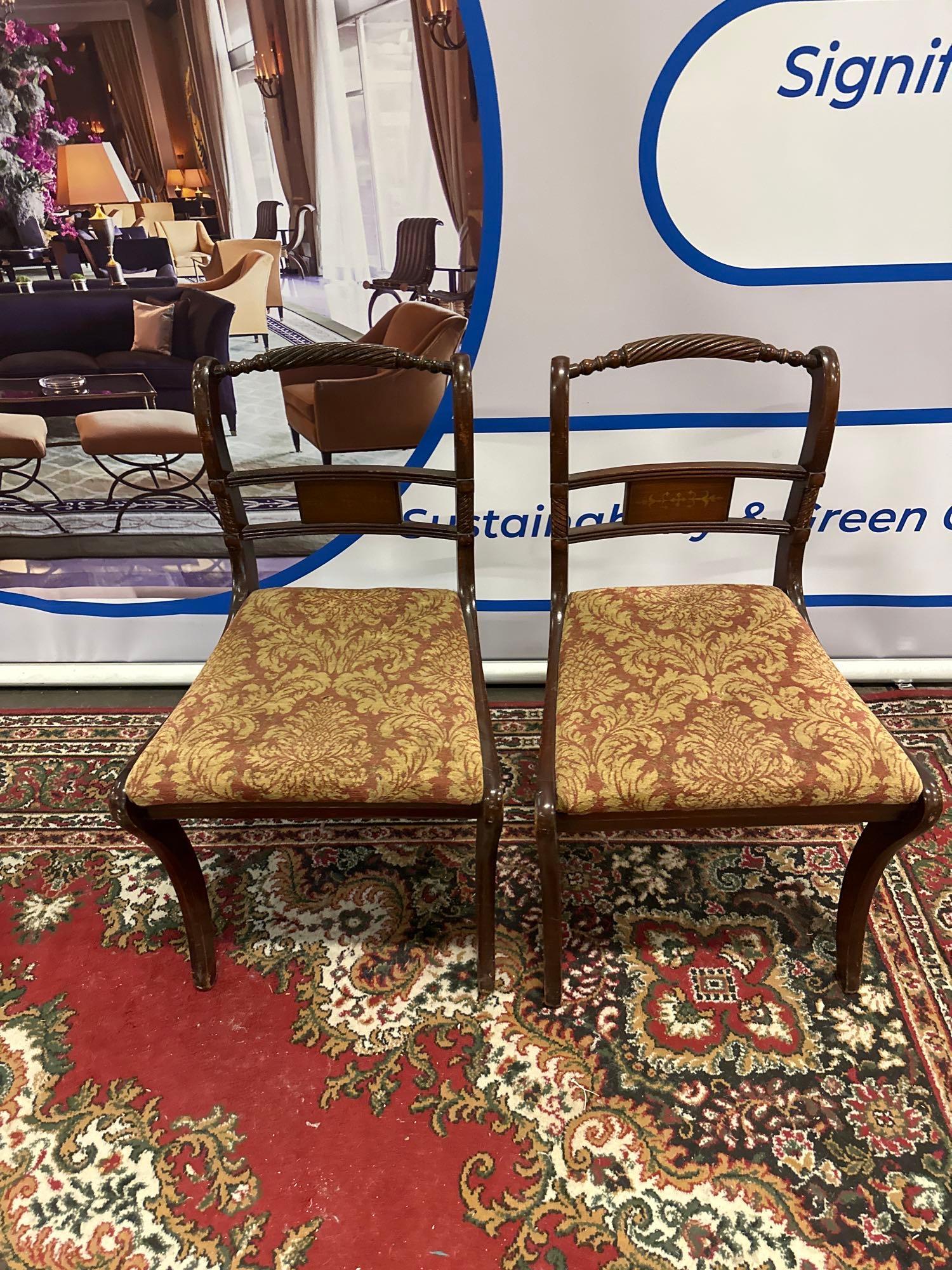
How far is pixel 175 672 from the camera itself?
87.3 inches

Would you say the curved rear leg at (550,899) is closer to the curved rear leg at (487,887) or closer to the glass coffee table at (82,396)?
the curved rear leg at (487,887)

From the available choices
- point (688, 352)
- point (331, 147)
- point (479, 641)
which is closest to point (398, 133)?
point (331, 147)

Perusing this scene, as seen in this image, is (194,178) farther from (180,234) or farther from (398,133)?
(398,133)

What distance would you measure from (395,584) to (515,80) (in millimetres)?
1133

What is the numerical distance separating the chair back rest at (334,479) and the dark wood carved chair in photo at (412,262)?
0.30 metres

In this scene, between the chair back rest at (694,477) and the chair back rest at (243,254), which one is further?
the chair back rest at (243,254)

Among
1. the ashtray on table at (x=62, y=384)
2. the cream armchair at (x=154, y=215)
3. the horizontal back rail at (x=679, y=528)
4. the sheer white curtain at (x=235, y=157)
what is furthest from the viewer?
the ashtray on table at (x=62, y=384)

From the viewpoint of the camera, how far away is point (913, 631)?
6.89 ft

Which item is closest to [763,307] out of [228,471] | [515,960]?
[228,471]

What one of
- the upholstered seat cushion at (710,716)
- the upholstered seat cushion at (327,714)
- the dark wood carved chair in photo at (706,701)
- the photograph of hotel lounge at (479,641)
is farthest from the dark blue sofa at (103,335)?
the upholstered seat cushion at (710,716)

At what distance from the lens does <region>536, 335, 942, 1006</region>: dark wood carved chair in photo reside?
1175 millimetres

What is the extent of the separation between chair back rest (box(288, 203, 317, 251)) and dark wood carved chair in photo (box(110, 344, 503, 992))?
0.44 metres

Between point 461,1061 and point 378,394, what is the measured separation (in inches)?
54.2

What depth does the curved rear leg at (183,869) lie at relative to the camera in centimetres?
122
